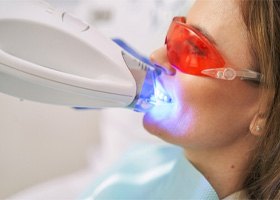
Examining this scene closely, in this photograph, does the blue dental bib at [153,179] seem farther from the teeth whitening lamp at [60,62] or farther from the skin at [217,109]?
the teeth whitening lamp at [60,62]

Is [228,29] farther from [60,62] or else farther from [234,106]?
[60,62]

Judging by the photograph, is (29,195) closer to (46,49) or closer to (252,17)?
(46,49)

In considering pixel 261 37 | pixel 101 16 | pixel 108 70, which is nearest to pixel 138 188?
pixel 108 70

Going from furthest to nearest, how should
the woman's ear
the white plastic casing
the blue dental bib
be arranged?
1. the blue dental bib
2. the woman's ear
3. the white plastic casing

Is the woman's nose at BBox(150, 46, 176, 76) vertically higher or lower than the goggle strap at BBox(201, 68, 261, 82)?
lower

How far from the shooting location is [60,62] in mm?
776

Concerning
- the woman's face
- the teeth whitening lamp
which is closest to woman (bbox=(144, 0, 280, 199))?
the woman's face

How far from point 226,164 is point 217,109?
0.15 meters

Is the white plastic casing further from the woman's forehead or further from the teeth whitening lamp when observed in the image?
the woman's forehead

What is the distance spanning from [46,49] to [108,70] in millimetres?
123

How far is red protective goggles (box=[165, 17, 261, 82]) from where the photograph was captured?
0.83 m

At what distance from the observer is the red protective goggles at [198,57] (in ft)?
2.71

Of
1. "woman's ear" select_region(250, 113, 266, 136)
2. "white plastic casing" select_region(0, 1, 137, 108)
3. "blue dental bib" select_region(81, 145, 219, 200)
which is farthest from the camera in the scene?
"blue dental bib" select_region(81, 145, 219, 200)

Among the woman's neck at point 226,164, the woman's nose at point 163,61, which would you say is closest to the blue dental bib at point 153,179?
the woman's neck at point 226,164
